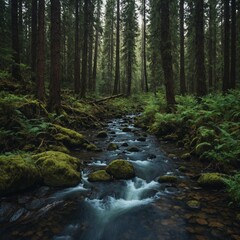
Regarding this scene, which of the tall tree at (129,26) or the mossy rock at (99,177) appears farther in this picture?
the tall tree at (129,26)

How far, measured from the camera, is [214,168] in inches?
291

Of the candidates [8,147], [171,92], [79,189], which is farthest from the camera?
[171,92]

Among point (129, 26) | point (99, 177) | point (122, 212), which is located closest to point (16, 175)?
point (99, 177)

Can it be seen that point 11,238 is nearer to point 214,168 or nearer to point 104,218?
point 104,218

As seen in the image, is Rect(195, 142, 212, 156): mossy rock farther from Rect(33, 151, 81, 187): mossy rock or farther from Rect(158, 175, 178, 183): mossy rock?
Rect(33, 151, 81, 187): mossy rock

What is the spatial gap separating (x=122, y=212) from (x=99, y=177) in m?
1.48

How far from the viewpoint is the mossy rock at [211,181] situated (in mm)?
6129

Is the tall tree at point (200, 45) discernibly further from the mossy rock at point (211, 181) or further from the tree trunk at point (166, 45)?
the mossy rock at point (211, 181)

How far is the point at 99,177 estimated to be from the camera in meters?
6.70

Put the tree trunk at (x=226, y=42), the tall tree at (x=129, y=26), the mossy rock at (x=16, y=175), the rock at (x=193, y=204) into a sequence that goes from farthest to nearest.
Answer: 1. the tall tree at (x=129, y=26)
2. the tree trunk at (x=226, y=42)
3. the mossy rock at (x=16, y=175)
4. the rock at (x=193, y=204)

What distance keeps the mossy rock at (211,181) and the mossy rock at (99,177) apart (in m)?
2.28

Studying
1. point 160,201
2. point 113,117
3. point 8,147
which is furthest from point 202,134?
point 113,117

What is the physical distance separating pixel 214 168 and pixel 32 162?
491cm

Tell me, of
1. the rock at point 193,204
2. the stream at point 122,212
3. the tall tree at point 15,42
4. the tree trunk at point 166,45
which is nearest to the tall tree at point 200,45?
the tree trunk at point 166,45
